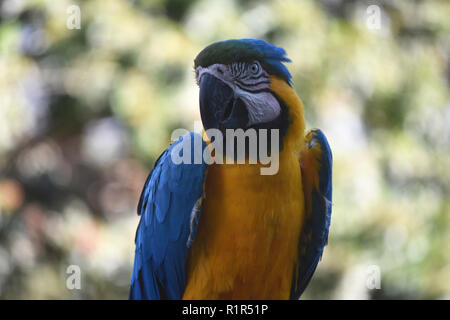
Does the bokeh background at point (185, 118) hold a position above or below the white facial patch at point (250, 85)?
above

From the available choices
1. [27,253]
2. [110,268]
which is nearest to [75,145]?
[27,253]

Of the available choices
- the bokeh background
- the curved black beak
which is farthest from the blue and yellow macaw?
the bokeh background

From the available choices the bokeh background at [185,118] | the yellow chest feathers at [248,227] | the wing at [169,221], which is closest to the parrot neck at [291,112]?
the yellow chest feathers at [248,227]

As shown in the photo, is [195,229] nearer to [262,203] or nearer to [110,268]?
[262,203]

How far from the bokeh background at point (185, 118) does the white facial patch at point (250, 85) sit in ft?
5.47

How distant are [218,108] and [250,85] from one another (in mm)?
100

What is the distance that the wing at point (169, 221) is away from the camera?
1.20 meters

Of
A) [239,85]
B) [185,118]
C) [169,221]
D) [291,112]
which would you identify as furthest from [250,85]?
[185,118]

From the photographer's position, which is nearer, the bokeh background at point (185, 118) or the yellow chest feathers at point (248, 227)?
the yellow chest feathers at point (248, 227)

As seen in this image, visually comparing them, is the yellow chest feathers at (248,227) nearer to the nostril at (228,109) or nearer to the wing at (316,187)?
the wing at (316,187)

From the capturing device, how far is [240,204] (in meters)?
1.20

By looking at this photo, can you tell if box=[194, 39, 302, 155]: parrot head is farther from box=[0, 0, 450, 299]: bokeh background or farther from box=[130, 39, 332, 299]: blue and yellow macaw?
box=[0, 0, 450, 299]: bokeh background
